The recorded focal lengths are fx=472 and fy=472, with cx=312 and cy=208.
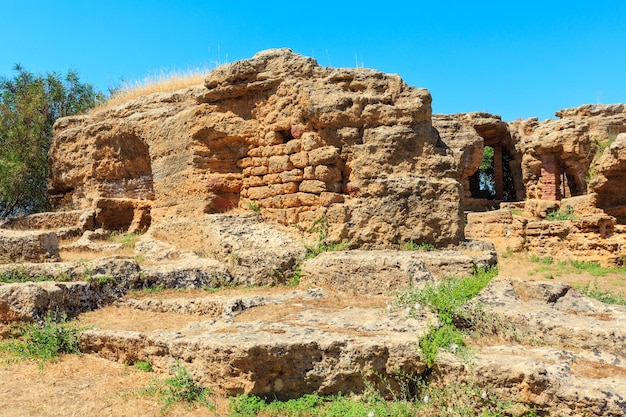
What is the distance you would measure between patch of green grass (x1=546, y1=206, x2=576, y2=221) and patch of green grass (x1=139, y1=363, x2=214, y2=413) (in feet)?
48.4

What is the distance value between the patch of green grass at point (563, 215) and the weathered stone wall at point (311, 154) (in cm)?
1040

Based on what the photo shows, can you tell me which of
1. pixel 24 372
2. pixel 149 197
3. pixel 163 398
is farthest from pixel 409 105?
pixel 149 197

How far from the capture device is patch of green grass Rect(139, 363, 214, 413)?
128 inches

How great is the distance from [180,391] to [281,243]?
3396mm

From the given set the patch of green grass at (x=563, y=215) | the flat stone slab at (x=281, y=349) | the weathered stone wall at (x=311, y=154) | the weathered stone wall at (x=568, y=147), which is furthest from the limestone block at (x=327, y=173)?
the weathered stone wall at (x=568, y=147)

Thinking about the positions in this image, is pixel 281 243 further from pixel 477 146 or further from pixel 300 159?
pixel 477 146

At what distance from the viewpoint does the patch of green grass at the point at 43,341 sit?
163 inches

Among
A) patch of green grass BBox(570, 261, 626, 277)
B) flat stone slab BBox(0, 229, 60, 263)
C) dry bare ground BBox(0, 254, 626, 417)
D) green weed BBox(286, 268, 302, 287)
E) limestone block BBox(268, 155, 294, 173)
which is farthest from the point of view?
patch of green grass BBox(570, 261, 626, 277)

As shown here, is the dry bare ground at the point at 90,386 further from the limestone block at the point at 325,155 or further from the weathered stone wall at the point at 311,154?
the limestone block at the point at 325,155

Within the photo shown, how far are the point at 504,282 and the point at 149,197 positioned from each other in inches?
325

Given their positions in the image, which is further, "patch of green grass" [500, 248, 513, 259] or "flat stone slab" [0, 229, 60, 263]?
"patch of green grass" [500, 248, 513, 259]

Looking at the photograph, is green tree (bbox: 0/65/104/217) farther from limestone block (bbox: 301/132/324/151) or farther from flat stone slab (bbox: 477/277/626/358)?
flat stone slab (bbox: 477/277/626/358)

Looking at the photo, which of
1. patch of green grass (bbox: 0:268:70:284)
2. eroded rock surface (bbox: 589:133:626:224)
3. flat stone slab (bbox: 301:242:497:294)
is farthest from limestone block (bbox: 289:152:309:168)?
eroded rock surface (bbox: 589:133:626:224)

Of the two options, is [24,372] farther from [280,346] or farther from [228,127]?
[228,127]
